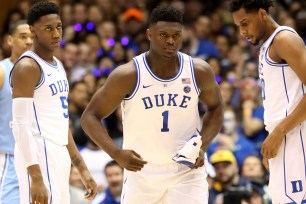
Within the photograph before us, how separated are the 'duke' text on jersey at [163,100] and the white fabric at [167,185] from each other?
1.51ft

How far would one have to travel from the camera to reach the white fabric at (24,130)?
18.2 feet

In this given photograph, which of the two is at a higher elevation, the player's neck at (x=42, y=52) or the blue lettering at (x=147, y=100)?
the player's neck at (x=42, y=52)

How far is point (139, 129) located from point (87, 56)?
6.95m

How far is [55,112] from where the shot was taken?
5.88 m

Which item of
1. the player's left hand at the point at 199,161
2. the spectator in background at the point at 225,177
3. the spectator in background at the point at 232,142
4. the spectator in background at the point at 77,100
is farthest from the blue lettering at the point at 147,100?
the spectator in background at the point at 77,100

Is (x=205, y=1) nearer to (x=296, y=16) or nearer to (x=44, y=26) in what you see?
(x=296, y=16)

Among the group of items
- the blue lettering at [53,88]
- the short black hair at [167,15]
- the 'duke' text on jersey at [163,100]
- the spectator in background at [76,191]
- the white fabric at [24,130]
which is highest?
the short black hair at [167,15]

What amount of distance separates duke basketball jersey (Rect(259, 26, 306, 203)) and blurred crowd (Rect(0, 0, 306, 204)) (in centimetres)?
203

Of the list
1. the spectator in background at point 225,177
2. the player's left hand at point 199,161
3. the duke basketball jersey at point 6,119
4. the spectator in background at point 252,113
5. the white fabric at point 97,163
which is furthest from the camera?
the spectator in background at point 252,113

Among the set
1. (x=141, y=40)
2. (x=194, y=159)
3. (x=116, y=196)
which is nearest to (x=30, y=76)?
(x=194, y=159)

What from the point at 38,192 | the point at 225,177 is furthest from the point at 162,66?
the point at 225,177

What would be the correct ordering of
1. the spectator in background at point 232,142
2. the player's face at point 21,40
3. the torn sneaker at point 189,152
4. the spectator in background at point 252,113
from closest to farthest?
1. the torn sneaker at point 189,152
2. the player's face at point 21,40
3. the spectator in background at point 232,142
4. the spectator in background at point 252,113

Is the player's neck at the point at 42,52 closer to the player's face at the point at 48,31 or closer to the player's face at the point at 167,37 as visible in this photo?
the player's face at the point at 48,31

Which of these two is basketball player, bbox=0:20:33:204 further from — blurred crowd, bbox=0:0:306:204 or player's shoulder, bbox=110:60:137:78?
blurred crowd, bbox=0:0:306:204
